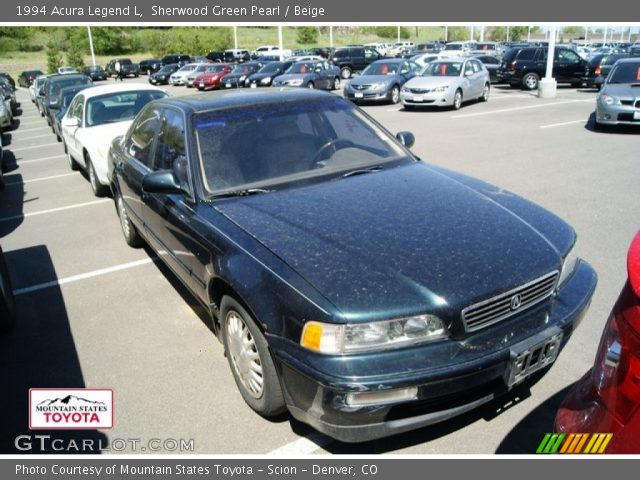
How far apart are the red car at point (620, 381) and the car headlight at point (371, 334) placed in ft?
2.33

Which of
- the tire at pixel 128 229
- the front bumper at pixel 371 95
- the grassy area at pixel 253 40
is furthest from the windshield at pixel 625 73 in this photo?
the grassy area at pixel 253 40

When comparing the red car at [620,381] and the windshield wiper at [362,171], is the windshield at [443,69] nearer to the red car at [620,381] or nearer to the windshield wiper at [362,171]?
the windshield wiper at [362,171]

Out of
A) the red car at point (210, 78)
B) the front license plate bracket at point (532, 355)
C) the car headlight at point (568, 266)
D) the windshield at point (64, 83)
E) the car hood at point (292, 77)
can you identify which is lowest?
the red car at point (210, 78)

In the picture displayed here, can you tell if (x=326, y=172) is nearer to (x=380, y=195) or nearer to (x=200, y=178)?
(x=380, y=195)

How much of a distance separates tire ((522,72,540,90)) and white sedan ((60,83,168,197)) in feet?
58.8

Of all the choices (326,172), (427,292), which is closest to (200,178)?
(326,172)

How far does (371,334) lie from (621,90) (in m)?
11.5

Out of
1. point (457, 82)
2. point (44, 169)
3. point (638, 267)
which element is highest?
point (638, 267)

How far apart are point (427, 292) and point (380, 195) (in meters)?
1.13

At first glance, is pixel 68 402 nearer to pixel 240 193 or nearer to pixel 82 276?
pixel 240 193

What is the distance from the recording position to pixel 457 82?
16.9m

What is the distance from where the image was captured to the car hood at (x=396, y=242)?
2480mm

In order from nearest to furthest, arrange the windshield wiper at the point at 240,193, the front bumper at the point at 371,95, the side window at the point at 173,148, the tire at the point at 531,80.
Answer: the windshield wiper at the point at 240,193 < the side window at the point at 173,148 < the front bumper at the point at 371,95 < the tire at the point at 531,80

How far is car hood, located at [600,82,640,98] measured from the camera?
36.6 ft
